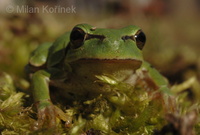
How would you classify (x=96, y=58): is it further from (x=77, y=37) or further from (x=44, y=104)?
(x=44, y=104)

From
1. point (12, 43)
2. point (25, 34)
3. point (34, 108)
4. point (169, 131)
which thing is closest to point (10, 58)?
point (12, 43)

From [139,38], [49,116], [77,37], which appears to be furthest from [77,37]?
[49,116]

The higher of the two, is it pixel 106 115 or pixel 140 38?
→ pixel 140 38

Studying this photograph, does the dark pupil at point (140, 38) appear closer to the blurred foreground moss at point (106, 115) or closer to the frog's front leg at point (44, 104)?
the blurred foreground moss at point (106, 115)

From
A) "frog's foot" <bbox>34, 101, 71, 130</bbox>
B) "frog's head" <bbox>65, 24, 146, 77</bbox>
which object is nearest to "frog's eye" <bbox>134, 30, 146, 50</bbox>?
"frog's head" <bbox>65, 24, 146, 77</bbox>

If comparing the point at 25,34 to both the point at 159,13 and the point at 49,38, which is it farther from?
the point at 159,13

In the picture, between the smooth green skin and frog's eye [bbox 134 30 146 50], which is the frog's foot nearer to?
the smooth green skin

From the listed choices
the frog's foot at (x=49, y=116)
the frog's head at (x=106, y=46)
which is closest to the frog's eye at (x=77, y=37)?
the frog's head at (x=106, y=46)
